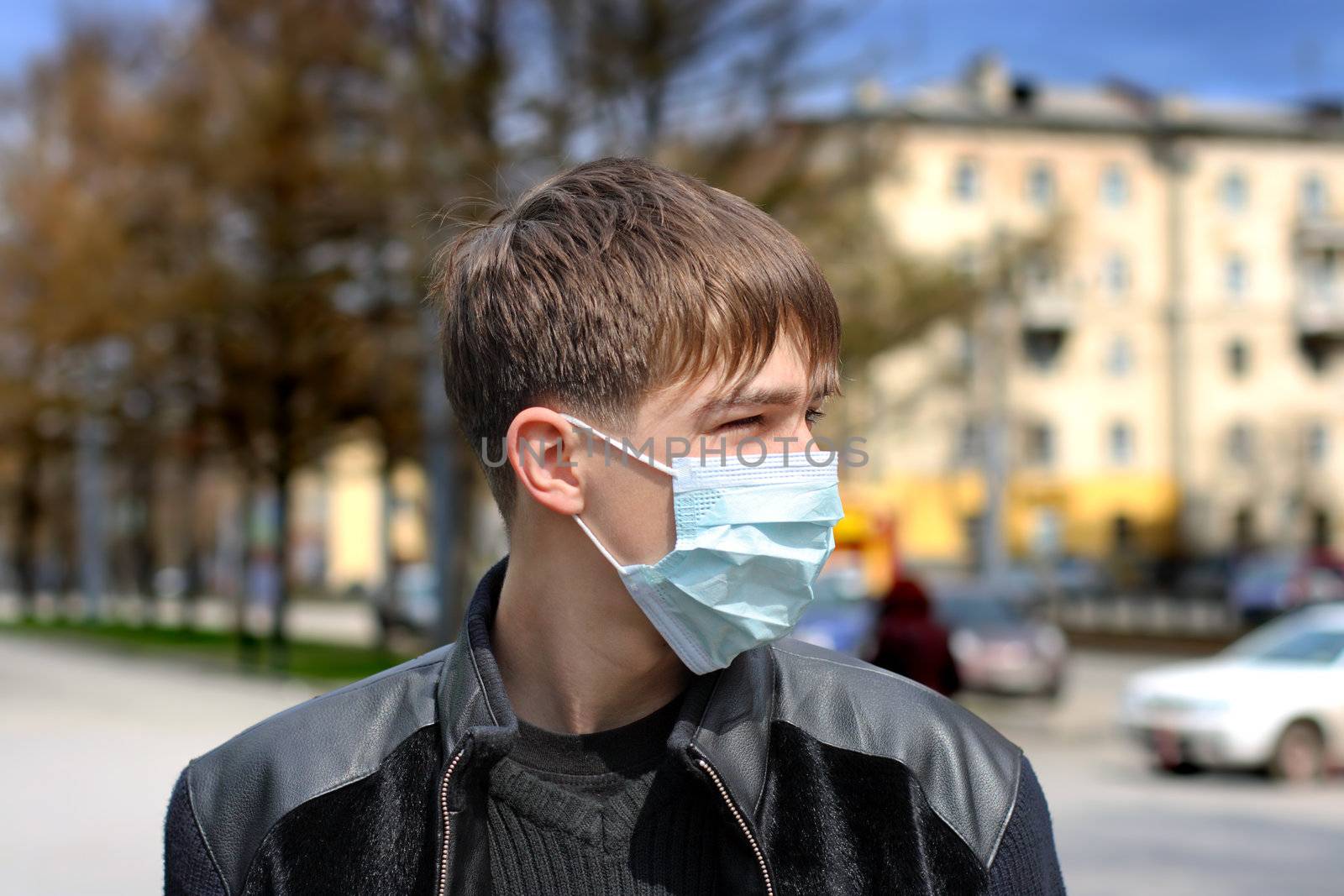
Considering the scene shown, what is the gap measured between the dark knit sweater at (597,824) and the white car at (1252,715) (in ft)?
45.8

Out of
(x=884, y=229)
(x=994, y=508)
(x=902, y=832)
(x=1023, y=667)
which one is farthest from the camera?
(x=994, y=508)

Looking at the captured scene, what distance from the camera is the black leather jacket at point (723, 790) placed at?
2.08 meters

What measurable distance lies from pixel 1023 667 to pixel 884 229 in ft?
20.1

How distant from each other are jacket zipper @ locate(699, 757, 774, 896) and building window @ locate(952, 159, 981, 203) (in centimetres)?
5808

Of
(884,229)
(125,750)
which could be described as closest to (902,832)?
(125,750)

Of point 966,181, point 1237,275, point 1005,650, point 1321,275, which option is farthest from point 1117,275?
point 1005,650

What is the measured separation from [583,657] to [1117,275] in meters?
63.4

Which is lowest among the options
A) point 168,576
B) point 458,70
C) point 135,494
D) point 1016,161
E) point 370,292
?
point 168,576

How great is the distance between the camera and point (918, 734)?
2.15 m

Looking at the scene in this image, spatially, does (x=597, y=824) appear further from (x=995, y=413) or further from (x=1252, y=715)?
(x=995, y=413)

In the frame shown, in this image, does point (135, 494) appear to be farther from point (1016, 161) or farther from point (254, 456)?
point (1016, 161)

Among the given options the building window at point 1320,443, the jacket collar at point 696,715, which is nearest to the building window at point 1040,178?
the building window at point 1320,443

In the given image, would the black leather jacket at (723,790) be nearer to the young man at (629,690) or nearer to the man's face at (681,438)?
the young man at (629,690)

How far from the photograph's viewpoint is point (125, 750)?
15.1 m
